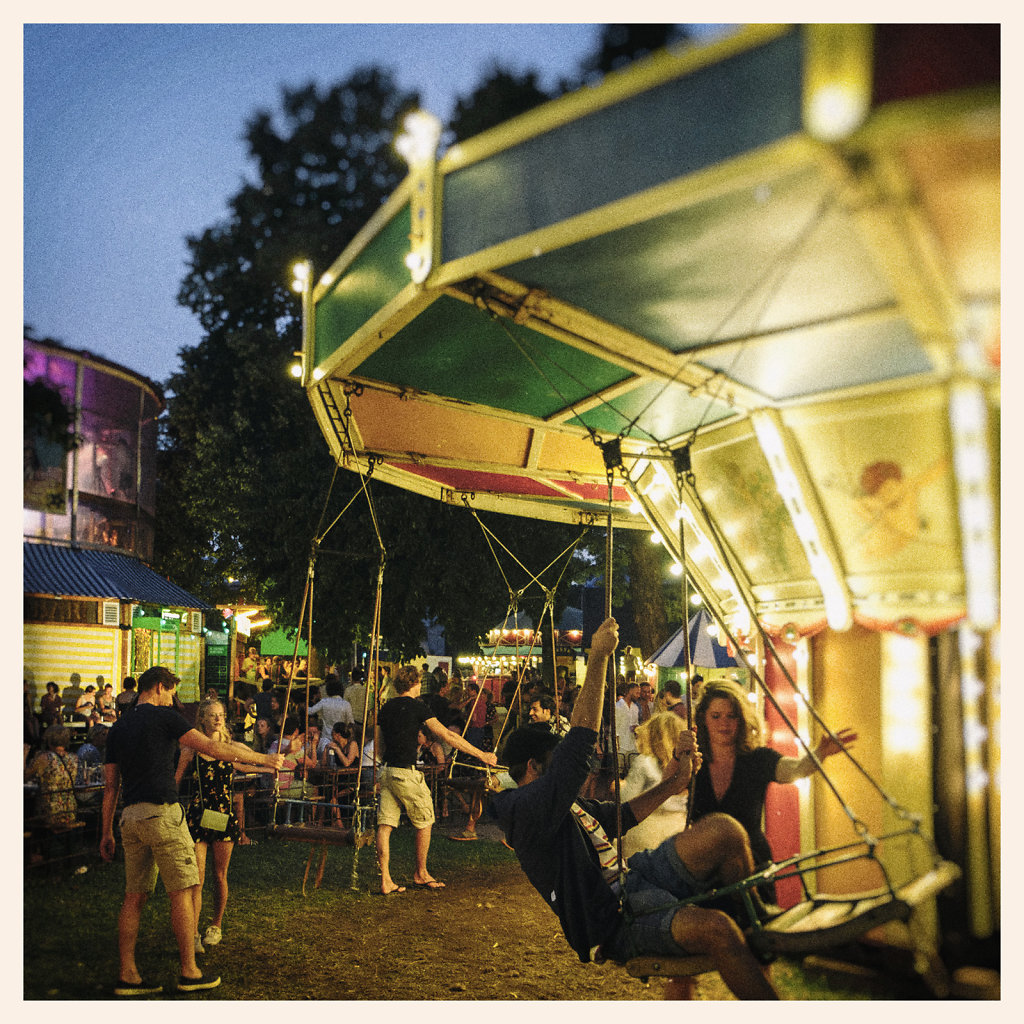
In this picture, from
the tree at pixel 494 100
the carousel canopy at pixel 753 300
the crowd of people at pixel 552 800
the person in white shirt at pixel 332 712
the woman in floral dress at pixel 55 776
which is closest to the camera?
the carousel canopy at pixel 753 300

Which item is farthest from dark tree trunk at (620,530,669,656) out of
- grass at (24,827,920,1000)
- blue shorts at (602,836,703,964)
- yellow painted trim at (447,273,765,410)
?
blue shorts at (602,836,703,964)

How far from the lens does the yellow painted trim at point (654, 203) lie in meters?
2.30

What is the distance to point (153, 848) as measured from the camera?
15.5ft

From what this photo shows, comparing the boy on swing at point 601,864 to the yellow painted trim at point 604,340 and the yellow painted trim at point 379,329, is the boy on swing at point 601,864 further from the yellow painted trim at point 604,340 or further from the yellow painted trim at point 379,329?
the yellow painted trim at point 379,329

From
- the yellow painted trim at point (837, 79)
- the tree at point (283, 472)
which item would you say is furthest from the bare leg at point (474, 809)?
the yellow painted trim at point (837, 79)

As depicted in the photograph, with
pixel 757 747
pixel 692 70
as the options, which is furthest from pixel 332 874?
pixel 692 70

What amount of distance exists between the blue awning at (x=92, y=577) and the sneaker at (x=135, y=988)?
81.5 inches

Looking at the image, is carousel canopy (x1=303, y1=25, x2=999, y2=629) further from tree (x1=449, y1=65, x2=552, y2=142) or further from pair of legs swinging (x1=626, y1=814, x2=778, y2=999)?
pair of legs swinging (x1=626, y1=814, x2=778, y2=999)

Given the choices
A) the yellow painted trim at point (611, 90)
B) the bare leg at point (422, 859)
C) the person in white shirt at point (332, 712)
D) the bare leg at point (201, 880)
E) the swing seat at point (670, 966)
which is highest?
the yellow painted trim at point (611, 90)

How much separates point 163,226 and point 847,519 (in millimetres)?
4023

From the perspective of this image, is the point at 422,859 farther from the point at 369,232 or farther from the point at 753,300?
the point at 753,300

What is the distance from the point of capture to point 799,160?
2279 mm

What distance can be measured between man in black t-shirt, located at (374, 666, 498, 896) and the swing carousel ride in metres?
3.00
